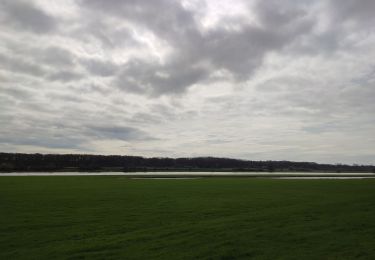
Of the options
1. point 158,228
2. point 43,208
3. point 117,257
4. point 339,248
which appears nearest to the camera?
point 117,257

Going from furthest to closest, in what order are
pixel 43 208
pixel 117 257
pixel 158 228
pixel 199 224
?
pixel 43 208, pixel 199 224, pixel 158 228, pixel 117 257

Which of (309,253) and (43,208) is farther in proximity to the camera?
(43,208)

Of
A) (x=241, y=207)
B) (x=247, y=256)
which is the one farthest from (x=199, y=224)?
(x=241, y=207)

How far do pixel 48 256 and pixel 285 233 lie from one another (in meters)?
9.03

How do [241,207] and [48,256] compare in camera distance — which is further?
[241,207]

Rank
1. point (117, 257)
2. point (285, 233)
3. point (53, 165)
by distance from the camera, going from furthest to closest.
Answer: point (53, 165), point (285, 233), point (117, 257)

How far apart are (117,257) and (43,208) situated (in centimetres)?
1353

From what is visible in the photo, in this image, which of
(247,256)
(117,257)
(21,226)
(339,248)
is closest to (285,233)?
(339,248)

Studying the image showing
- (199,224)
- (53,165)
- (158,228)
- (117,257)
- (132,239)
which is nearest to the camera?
(117,257)

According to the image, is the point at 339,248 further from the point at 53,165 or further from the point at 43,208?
the point at 53,165

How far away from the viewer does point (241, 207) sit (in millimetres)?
23750

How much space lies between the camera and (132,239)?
45.1 ft

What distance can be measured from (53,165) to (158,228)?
179776mm

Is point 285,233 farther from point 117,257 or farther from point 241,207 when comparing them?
point 241,207
